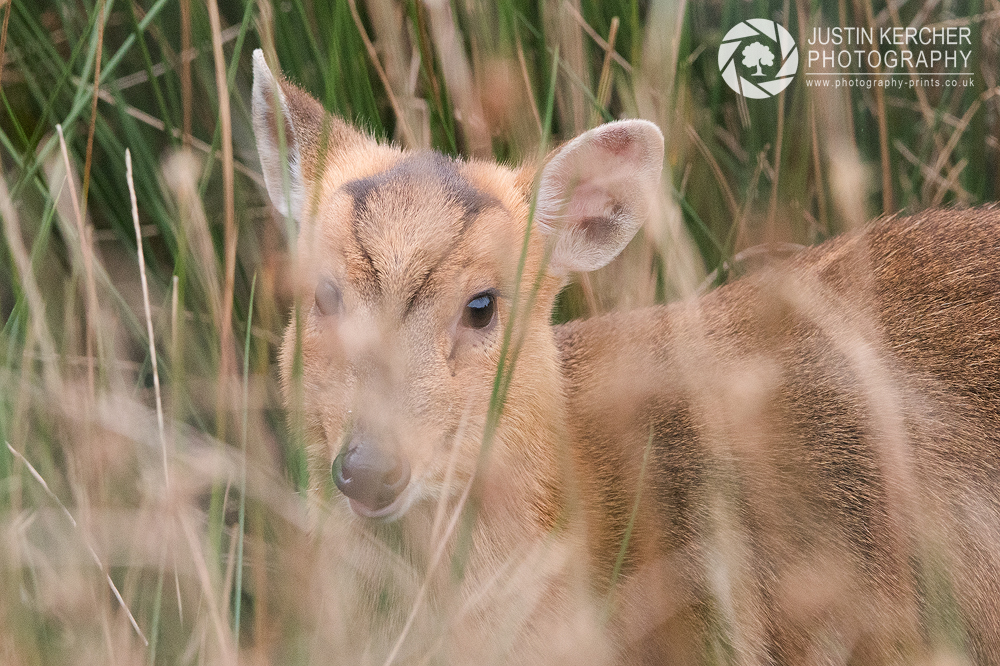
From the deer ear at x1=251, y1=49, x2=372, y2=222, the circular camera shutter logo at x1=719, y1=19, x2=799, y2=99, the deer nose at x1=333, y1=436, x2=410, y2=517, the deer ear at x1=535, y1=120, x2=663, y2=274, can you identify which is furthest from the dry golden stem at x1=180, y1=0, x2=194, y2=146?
the circular camera shutter logo at x1=719, y1=19, x2=799, y2=99

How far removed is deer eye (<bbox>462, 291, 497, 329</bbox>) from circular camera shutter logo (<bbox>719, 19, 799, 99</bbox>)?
58.8 inches

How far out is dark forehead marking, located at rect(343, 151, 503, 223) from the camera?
2732 millimetres

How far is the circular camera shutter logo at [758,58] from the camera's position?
11.4 feet

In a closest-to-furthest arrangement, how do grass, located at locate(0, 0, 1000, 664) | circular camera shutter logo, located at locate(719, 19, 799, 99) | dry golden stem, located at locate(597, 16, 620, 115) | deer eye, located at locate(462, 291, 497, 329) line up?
grass, located at locate(0, 0, 1000, 664) → deer eye, located at locate(462, 291, 497, 329) → dry golden stem, located at locate(597, 16, 620, 115) → circular camera shutter logo, located at locate(719, 19, 799, 99)

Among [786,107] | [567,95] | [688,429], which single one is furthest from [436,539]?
[786,107]

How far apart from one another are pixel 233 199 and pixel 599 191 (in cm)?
119

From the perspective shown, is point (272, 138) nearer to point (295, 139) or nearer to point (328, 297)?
point (295, 139)

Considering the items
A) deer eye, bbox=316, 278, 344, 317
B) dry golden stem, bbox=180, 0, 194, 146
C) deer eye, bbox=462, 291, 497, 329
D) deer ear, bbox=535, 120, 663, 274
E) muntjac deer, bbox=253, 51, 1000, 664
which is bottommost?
muntjac deer, bbox=253, 51, 1000, 664

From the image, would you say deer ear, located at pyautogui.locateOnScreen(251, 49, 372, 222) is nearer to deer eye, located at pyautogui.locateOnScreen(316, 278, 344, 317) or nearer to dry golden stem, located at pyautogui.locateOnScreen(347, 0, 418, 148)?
dry golden stem, located at pyautogui.locateOnScreen(347, 0, 418, 148)

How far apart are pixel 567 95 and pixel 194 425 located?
1.72 m

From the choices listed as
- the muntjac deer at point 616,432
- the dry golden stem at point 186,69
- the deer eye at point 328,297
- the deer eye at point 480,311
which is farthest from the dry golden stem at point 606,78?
the dry golden stem at point 186,69

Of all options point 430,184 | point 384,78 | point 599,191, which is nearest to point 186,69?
point 384,78

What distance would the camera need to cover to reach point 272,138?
2.98 m

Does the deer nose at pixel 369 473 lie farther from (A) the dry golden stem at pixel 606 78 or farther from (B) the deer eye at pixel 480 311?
(A) the dry golden stem at pixel 606 78
